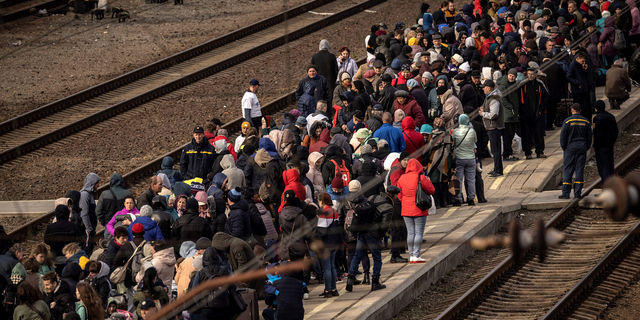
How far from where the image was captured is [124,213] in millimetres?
11398

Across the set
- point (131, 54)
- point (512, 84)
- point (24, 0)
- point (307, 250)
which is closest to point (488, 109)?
point (512, 84)

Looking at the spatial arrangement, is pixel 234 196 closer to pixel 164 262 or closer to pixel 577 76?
pixel 164 262

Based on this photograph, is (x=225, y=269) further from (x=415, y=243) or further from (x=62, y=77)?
(x=62, y=77)

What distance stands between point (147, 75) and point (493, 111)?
10.3 meters

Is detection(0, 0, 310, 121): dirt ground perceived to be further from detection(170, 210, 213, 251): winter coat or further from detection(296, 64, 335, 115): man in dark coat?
detection(170, 210, 213, 251): winter coat

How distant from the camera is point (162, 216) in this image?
36.3ft

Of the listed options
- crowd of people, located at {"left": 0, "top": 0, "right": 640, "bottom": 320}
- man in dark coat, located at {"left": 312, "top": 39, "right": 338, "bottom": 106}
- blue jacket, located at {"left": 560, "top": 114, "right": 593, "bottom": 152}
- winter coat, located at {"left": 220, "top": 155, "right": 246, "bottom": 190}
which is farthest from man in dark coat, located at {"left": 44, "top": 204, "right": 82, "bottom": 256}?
blue jacket, located at {"left": 560, "top": 114, "right": 593, "bottom": 152}

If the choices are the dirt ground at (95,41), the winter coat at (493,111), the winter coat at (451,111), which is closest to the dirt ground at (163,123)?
the dirt ground at (95,41)

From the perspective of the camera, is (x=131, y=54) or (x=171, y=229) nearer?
(x=171, y=229)

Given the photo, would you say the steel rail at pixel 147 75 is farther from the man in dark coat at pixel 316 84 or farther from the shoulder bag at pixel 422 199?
the shoulder bag at pixel 422 199

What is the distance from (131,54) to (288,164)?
1193cm

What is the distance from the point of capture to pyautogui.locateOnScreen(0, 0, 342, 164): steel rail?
1836 cm

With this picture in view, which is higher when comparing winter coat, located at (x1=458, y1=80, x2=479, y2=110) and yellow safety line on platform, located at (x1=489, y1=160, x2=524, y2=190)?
winter coat, located at (x1=458, y1=80, x2=479, y2=110)

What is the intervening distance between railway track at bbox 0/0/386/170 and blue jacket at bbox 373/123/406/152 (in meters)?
8.38
